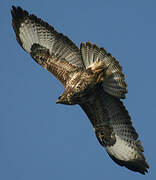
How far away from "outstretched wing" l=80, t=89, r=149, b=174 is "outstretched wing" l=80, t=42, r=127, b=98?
0.44m

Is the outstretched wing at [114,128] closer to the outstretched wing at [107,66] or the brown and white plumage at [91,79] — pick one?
the brown and white plumage at [91,79]

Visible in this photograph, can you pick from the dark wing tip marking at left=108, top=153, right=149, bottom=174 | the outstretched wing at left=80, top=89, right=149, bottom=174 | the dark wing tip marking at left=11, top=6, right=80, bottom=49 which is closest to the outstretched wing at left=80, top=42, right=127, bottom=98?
the outstretched wing at left=80, top=89, right=149, bottom=174

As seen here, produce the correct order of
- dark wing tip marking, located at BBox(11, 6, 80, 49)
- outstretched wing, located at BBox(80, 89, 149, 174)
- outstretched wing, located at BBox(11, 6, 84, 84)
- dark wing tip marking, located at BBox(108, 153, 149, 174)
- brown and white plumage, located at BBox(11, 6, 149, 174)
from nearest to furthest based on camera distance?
brown and white plumage, located at BBox(11, 6, 149, 174)
dark wing tip marking, located at BBox(108, 153, 149, 174)
outstretched wing, located at BBox(80, 89, 149, 174)
outstretched wing, located at BBox(11, 6, 84, 84)
dark wing tip marking, located at BBox(11, 6, 80, 49)

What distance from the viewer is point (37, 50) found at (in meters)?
11.5

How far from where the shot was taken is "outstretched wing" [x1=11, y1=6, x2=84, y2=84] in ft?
36.6

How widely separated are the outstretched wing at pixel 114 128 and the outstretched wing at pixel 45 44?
108 cm

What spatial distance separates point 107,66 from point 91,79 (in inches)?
18.9

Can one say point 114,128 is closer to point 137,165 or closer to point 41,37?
point 137,165

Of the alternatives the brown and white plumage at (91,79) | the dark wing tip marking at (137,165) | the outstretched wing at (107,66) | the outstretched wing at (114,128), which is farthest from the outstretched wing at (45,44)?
the dark wing tip marking at (137,165)

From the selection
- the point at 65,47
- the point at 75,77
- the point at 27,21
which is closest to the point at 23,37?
the point at 27,21

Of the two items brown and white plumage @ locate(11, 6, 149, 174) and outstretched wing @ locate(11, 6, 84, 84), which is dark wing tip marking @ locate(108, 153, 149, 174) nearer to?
brown and white plumage @ locate(11, 6, 149, 174)

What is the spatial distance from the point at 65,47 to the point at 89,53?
1122 millimetres

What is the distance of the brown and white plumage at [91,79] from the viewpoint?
10242 millimetres

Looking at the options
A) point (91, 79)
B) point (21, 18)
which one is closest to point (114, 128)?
point (91, 79)
